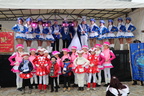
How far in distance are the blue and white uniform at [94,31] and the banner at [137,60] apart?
2185 mm

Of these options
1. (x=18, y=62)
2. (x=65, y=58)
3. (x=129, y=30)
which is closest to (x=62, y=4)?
(x=65, y=58)

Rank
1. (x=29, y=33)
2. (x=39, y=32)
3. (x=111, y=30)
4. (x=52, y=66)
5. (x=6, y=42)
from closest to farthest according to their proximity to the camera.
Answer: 1. (x=52, y=66)
2. (x=6, y=42)
3. (x=29, y=33)
4. (x=39, y=32)
5. (x=111, y=30)

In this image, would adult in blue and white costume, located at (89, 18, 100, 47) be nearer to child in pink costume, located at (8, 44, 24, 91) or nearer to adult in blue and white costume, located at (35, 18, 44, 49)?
adult in blue and white costume, located at (35, 18, 44, 49)

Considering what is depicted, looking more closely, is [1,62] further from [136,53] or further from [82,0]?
[136,53]

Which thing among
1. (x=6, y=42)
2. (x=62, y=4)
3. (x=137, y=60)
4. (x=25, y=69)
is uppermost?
(x=62, y=4)

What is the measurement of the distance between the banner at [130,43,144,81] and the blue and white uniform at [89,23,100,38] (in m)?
2.19

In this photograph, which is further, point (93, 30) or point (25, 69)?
point (93, 30)

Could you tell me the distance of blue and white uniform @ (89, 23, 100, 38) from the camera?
356 inches

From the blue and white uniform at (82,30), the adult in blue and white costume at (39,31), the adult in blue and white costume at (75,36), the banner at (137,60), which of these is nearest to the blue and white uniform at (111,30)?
the blue and white uniform at (82,30)

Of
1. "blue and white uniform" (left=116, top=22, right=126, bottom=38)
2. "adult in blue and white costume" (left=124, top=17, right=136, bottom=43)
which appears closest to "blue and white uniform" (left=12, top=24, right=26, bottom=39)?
"blue and white uniform" (left=116, top=22, right=126, bottom=38)

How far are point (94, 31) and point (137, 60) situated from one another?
9.16ft

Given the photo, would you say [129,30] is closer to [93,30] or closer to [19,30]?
[93,30]

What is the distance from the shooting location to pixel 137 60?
23.8 feet

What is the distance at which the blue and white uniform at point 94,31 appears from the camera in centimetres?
903
